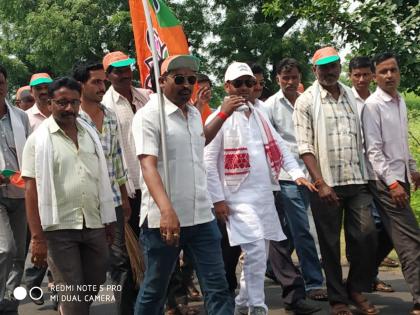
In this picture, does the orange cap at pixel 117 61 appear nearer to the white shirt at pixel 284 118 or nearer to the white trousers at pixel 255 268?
the white shirt at pixel 284 118

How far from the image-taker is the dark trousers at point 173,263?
14.6 feet

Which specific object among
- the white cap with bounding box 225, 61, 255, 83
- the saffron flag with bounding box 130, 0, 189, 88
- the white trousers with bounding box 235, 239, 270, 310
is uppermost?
the saffron flag with bounding box 130, 0, 189, 88

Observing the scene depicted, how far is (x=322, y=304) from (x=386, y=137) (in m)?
1.55

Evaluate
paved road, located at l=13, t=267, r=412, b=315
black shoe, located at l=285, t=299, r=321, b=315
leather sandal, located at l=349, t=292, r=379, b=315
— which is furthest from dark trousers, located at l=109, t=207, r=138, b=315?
leather sandal, located at l=349, t=292, r=379, b=315

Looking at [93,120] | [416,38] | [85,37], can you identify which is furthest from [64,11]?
[93,120]

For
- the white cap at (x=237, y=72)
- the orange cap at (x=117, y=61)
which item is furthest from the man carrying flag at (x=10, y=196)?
A: the white cap at (x=237, y=72)

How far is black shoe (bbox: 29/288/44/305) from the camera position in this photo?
669cm

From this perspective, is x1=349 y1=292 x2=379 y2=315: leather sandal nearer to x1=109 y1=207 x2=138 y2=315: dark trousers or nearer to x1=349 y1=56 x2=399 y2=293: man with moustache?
x1=349 y1=56 x2=399 y2=293: man with moustache

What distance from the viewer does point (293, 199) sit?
6.57 metres

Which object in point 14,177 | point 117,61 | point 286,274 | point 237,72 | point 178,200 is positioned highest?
point 117,61

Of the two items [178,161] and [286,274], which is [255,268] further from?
[178,161]

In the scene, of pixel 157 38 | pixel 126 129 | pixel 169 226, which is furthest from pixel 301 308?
pixel 157 38

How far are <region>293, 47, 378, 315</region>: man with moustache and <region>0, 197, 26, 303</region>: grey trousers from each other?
2.27 metres

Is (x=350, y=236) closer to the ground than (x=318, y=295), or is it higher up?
higher up
